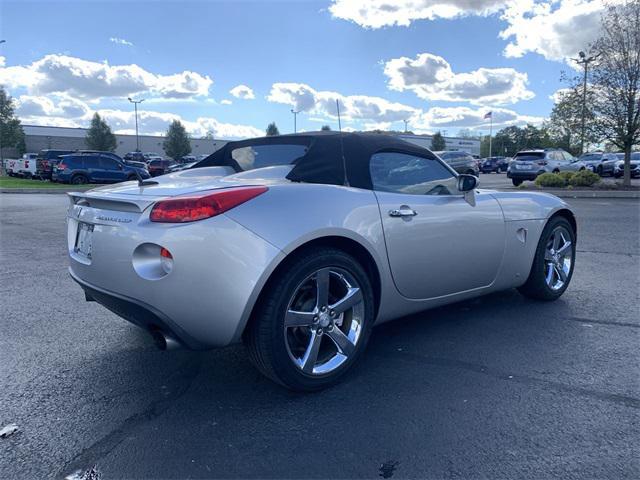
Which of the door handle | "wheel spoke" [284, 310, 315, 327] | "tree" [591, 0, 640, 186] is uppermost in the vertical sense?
"tree" [591, 0, 640, 186]

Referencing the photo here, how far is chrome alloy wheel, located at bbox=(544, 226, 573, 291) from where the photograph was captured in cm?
473

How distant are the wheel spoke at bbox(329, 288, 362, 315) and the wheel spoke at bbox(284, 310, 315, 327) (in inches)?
6.4

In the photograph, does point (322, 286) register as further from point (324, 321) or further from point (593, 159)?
point (593, 159)

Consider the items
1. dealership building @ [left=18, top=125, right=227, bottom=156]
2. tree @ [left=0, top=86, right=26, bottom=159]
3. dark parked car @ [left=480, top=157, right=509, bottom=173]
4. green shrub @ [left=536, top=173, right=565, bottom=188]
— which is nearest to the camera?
green shrub @ [left=536, top=173, right=565, bottom=188]

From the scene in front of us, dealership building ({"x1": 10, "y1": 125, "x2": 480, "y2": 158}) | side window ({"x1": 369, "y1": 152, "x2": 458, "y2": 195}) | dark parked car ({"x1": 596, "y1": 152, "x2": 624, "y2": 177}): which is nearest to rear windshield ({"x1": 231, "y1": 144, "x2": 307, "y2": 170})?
side window ({"x1": 369, "y1": 152, "x2": 458, "y2": 195})

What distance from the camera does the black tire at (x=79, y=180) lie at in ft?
81.3

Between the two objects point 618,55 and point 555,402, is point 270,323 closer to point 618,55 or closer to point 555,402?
point 555,402

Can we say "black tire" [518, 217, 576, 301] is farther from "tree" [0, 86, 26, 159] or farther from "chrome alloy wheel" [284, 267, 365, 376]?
"tree" [0, 86, 26, 159]

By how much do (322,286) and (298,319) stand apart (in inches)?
9.3

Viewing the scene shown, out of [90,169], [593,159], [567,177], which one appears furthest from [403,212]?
[593,159]

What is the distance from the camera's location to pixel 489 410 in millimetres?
2793

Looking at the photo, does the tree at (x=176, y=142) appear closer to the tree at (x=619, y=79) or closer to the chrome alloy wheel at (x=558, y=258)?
the tree at (x=619, y=79)

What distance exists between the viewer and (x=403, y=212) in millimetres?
3406

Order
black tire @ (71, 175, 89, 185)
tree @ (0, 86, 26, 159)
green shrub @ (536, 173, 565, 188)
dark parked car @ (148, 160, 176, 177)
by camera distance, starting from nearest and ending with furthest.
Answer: green shrub @ (536, 173, 565, 188) → black tire @ (71, 175, 89, 185) → dark parked car @ (148, 160, 176, 177) → tree @ (0, 86, 26, 159)
